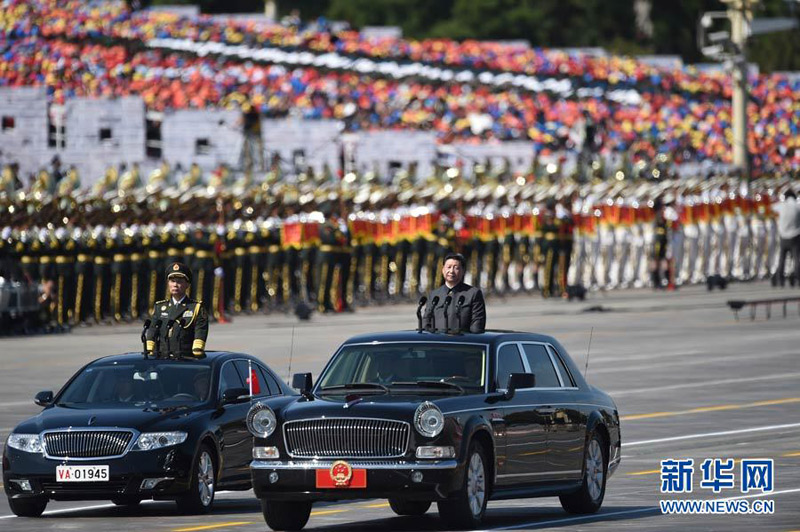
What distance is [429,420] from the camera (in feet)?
45.4

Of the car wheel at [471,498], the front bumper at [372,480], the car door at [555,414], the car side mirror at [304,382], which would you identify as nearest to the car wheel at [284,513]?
the front bumper at [372,480]

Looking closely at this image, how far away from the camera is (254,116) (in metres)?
48.8

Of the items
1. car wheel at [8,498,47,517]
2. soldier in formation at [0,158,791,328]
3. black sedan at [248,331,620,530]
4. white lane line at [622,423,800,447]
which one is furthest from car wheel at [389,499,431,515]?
soldier in formation at [0,158,791,328]

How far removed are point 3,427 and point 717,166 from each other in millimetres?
37395

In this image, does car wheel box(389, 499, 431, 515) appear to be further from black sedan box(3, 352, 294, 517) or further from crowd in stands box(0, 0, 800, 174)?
crowd in stands box(0, 0, 800, 174)

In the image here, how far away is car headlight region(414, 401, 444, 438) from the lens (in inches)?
543

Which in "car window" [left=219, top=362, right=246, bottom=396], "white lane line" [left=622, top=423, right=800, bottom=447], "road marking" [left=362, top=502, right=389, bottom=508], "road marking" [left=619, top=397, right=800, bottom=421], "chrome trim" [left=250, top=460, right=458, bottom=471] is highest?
"car window" [left=219, top=362, right=246, bottom=396]

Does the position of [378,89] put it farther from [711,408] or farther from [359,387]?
[359,387]

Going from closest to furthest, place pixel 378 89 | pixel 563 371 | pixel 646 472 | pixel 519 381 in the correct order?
pixel 519 381, pixel 563 371, pixel 646 472, pixel 378 89

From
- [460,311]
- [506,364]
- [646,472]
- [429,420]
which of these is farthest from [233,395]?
[646,472]

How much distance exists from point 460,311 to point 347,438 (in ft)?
7.45

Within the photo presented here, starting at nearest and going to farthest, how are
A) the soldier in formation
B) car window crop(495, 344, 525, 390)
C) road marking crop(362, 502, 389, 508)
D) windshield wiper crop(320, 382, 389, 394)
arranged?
1. windshield wiper crop(320, 382, 389, 394)
2. car window crop(495, 344, 525, 390)
3. road marking crop(362, 502, 389, 508)
4. the soldier in formation

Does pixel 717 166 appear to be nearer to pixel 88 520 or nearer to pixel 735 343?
pixel 735 343

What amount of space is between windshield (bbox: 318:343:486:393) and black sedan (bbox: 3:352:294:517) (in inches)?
22.4
